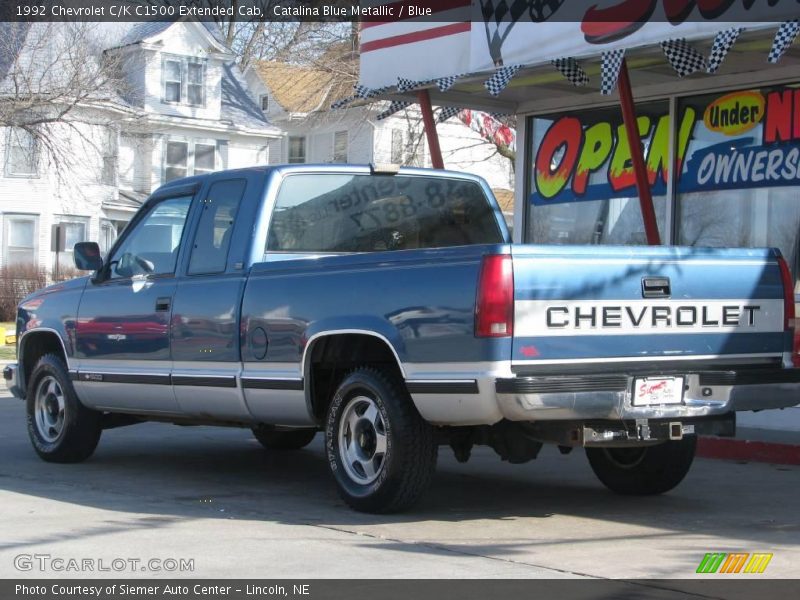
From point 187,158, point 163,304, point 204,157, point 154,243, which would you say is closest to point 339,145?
point 204,157

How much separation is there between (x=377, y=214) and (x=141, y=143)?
106 feet

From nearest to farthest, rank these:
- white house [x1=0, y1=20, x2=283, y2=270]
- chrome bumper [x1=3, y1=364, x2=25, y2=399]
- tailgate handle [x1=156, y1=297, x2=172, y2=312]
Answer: tailgate handle [x1=156, y1=297, x2=172, y2=312], chrome bumper [x1=3, y1=364, x2=25, y2=399], white house [x1=0, y1=20, x2=283, y2=270]

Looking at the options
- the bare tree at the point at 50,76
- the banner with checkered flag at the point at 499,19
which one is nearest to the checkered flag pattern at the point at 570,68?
the banner with checkered flag at the point at 499,19

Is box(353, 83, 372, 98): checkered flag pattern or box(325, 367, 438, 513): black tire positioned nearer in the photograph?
box(325, 367, 438, 513): black tire

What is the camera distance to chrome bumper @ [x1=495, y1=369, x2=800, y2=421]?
6.48 metres

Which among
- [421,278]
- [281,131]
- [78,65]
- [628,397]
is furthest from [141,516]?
[281,131]

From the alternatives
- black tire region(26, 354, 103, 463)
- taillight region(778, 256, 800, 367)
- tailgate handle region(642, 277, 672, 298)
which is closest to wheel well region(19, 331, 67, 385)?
black tire region(26, 354, 103, 463)

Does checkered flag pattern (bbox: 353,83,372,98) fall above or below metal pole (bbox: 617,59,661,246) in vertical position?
above

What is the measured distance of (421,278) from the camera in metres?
6.78

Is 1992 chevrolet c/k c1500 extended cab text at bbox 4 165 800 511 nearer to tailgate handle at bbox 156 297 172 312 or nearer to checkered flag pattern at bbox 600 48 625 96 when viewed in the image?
tailgate handle at bbox 156 297 172 312

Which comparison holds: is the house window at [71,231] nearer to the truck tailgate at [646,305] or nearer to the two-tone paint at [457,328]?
the two-tone paint at [457,328]

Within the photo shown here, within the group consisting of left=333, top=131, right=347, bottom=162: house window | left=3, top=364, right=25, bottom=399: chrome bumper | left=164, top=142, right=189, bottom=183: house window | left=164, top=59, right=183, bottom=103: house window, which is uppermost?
left=164, top=59, right=183, bottom=103: house window

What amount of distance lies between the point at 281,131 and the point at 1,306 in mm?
16143

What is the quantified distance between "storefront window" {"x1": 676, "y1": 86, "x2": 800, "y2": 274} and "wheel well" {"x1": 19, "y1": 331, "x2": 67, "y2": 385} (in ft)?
21.2
